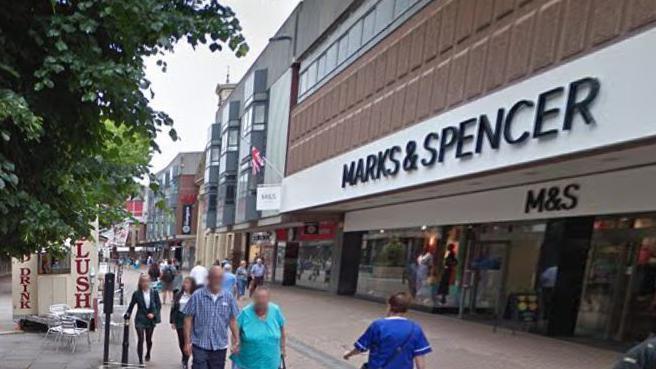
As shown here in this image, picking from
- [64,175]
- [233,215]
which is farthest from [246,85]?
[64,175]

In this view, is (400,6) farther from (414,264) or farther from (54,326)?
(54,326)

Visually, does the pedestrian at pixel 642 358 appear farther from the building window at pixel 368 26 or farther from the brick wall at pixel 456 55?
the building window at pixel 368 26

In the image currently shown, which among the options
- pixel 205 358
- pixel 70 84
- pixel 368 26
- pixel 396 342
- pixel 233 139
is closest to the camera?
pixel 70 84

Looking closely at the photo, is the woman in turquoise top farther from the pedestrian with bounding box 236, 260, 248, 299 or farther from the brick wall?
the pedestrian with bounding box 236, 260, 248, 299

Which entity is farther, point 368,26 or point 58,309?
point 368,26

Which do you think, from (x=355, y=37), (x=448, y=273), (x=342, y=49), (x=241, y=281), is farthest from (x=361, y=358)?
(x=342, y=49)

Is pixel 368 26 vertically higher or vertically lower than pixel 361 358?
higher

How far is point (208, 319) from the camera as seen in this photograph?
5980mm

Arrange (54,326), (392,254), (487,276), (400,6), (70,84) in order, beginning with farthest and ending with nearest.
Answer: (392,254) → (400,6) → (487,276) → (54,326) → (70,84)

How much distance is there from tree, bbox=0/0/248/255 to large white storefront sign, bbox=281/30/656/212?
5748 millimetres

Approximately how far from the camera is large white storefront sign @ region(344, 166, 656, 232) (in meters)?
10.5

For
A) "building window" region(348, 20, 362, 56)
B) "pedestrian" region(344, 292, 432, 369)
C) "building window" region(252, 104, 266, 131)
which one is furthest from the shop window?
"building window" region(252, 104, 266, 131)

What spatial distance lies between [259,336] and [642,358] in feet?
10.3

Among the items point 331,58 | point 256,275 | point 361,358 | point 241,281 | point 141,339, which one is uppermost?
point 331,58
